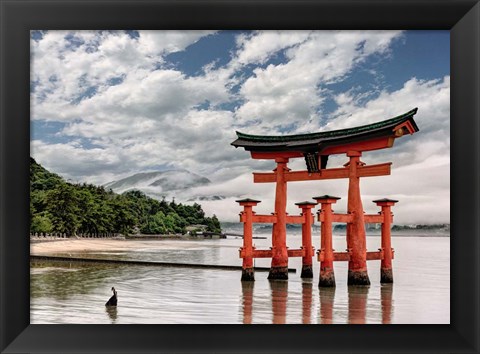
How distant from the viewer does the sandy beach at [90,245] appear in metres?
9.75

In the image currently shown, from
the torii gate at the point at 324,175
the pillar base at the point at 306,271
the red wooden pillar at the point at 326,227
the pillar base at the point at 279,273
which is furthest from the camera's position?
the pillar base at the point at 306,271

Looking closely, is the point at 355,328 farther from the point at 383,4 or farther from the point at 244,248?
the point at 244,248

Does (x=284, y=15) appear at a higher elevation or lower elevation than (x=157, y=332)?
higher

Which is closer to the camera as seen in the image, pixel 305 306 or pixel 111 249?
pixel 305 306

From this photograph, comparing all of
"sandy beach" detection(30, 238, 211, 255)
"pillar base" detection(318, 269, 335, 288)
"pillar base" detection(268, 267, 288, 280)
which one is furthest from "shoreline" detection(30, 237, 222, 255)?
"pillar base" detection(318, 269, 335, 288)

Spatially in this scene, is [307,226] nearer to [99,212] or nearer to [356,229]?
[356,229]

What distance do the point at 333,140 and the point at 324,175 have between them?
0.55 meters

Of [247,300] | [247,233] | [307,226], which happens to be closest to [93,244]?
[247,233]

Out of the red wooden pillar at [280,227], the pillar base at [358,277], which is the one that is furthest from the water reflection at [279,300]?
the pillar base at [358,277]

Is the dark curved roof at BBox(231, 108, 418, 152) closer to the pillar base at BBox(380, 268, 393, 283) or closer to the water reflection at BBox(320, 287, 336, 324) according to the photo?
the water reflection at BBox(320, 287, 336, 324)

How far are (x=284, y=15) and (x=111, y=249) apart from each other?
9485 mm

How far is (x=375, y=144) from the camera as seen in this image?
21.9 feet

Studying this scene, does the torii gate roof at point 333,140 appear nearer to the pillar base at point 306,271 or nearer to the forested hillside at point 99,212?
the pillar base at point 306,271
